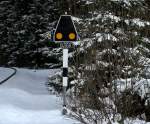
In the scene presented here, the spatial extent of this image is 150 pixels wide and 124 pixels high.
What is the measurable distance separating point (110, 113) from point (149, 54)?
281cm

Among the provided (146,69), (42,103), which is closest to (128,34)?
(146,69)

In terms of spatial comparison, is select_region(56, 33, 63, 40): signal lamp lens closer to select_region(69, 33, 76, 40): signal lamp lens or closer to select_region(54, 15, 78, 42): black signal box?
select_region(54, 15, 78, 42): black signal box

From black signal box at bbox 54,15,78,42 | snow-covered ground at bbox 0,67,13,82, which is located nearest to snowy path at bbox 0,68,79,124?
black signal box at bbox 54,15,78,42

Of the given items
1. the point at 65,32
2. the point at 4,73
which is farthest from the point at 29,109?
the point at 4,73

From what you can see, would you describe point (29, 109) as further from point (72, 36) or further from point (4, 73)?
point (4, 73)

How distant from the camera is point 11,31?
42.8 m

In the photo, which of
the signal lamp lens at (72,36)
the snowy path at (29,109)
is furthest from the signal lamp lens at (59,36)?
the snowy path at (29,109)

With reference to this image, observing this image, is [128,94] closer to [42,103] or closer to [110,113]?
[110,113]

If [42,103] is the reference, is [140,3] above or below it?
above

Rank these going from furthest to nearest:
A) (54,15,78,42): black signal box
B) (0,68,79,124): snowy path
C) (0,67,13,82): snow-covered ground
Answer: (0,67,13,82): snow-covered ground < (54,15,78,42): black signal box < (0,68,79,124): snowy path

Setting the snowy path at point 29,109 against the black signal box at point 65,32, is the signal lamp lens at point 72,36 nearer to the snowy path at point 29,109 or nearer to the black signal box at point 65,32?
the black signal box at point 65,32

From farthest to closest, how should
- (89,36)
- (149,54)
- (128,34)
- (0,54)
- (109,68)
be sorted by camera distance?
(0,54) → (89,36) → (149,54) → (128,34) → (109,68)

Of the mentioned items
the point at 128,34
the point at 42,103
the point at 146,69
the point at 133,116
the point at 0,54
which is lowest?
the point at 0,54

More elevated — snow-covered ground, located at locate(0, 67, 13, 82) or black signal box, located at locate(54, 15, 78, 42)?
black signal box, located at locate(54, 15, 78, 42)
